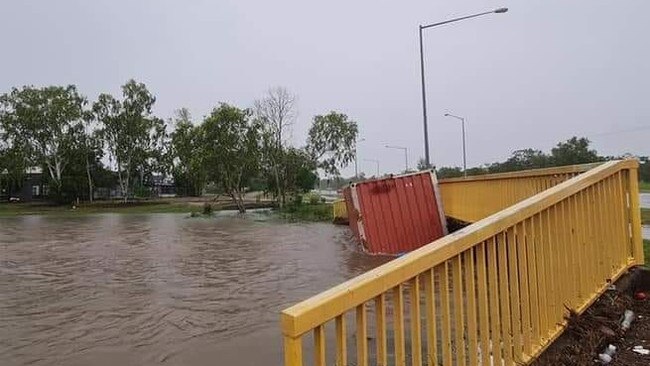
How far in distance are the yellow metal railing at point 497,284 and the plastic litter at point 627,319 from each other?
9.1 inches

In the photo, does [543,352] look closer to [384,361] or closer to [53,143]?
[384,361]

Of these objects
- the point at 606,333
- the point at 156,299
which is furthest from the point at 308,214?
the point at 606,333

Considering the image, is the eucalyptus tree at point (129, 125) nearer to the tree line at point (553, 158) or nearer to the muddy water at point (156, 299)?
the tree line at point (553, 158)

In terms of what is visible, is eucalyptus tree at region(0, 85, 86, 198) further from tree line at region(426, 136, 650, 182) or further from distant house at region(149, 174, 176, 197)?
tree line at region(426, 136, 650, 182)

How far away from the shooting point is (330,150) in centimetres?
5588

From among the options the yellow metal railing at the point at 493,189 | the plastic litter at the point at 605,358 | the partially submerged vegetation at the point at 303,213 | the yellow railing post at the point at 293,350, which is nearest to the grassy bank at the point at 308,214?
the partially submerged vegetation at the point at 303,213

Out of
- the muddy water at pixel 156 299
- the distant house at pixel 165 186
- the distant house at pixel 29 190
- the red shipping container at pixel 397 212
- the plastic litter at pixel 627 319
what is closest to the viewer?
the plastic litter at pixel 627 319

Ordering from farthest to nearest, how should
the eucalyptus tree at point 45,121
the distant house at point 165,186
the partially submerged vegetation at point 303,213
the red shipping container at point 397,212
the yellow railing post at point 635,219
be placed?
the distant house at point 165,186, the eucalyptus tree at point 45,121, the partially submerged vegetation at point 303,213, the red shipping container at point 397,212, the yellow railing post at point 635,219

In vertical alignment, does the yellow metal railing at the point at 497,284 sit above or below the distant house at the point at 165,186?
below

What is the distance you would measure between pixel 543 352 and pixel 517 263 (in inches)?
22.2

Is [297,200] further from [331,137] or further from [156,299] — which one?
[156,299]

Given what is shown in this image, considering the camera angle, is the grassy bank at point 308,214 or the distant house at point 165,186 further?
the distant house at point 165,186

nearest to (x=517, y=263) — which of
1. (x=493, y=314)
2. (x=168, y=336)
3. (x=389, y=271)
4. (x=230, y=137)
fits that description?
(x=493, y=314)

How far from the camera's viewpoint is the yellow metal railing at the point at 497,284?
2139 mm
